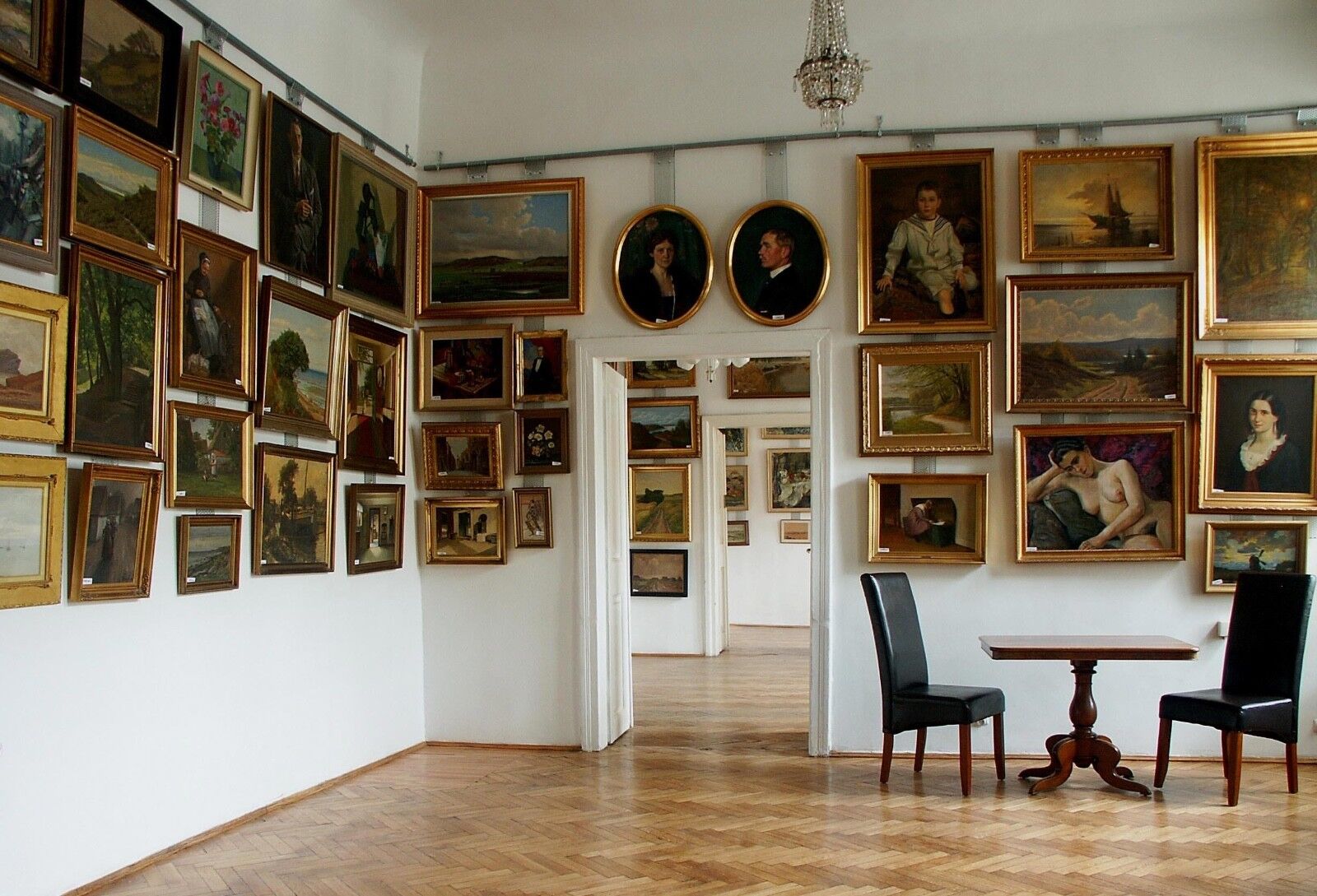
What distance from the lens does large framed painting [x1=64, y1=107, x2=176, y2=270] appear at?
602cm

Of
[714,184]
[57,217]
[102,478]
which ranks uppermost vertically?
[714,184]

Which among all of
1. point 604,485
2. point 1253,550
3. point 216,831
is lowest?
point 216,831

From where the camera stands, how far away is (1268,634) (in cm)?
826

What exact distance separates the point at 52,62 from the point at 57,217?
30.4 inches

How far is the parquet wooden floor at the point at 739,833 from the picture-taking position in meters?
6.19

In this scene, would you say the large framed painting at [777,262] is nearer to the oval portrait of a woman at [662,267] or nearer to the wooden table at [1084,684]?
the oval portrait of a woman at [662,267]

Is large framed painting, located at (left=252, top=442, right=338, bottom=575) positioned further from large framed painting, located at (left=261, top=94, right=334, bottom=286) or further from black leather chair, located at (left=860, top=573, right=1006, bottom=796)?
black leather chair, located at (left=860, top=573, right=1006, bottom=796)

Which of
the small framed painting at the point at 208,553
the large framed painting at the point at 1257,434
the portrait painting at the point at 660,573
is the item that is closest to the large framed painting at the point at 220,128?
the small framed painting at the point at 208,553

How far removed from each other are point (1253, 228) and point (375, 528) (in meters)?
7.30

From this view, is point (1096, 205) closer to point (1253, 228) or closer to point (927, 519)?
point (1253, 228)

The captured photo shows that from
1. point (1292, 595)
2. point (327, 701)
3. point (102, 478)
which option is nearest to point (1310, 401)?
point (1292, 595)

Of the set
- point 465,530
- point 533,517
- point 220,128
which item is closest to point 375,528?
point 465,530

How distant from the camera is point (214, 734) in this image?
23.7ft

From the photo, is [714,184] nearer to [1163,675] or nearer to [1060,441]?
[1060,441]
